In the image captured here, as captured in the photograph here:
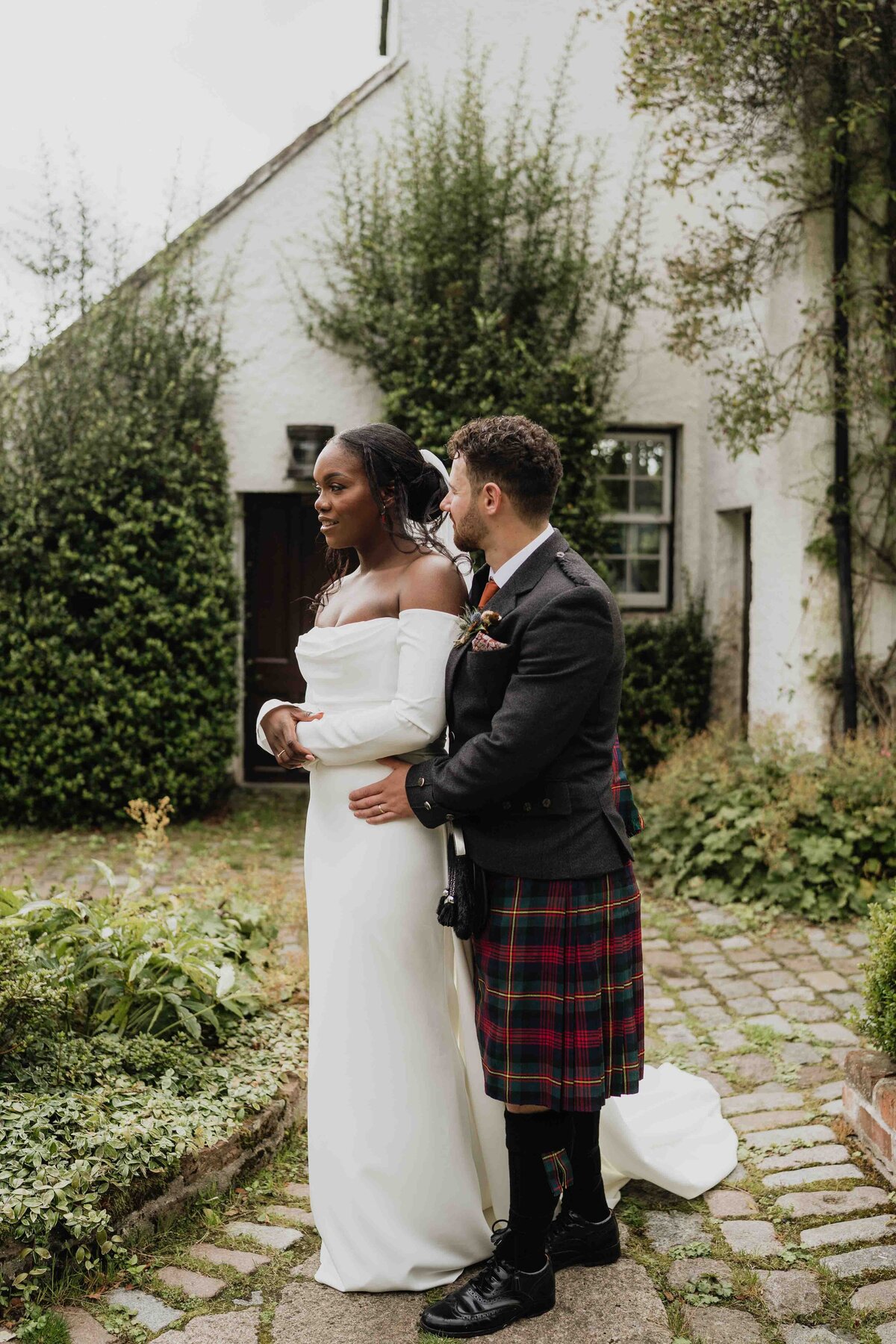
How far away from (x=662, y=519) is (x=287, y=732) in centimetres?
779

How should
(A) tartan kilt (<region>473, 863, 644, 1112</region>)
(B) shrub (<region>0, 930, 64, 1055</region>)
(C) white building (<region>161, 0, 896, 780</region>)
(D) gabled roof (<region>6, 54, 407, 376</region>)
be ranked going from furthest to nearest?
(C) white building (<region>161, 0, 896, 780</region>)
(D) gabled roof (<region>6, 54, 407, 376</region>)
(B) shrub (<region>0, 930, 64, 1055</region>)
(A) tartan kilt (<region>473, 863, 644, 1112</region>)

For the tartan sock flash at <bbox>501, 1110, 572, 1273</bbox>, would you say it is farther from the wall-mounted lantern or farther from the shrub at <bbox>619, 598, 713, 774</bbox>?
the wall-mounted lantern

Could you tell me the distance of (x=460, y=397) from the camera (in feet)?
29.7

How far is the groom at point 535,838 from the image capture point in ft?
8.80

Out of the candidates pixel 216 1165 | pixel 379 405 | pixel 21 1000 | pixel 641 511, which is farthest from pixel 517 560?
pixel 641 511

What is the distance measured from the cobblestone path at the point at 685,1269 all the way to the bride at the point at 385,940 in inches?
8.4

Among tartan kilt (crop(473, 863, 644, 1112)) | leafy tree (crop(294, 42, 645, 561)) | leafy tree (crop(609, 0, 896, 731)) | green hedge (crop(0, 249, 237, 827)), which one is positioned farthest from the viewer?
leafy tree (crop(294, 42, 645, 561))

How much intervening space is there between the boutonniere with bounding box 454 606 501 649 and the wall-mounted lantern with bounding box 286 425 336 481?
7.09m

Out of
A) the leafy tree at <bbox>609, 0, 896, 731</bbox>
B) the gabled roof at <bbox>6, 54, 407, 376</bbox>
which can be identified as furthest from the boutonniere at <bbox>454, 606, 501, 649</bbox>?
the gabled roof at <bbox>6, 54, 407, 376</bbox>

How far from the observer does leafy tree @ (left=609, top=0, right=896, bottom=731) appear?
294 inches

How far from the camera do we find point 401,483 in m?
→ 3.10

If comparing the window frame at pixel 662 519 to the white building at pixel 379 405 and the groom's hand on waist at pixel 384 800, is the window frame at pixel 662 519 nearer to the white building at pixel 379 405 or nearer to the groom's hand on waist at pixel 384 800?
the white building at pixel 379 405

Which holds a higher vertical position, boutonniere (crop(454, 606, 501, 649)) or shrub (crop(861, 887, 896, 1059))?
boutonniere (crop(454, 606, 501, 649))

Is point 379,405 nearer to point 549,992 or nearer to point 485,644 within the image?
point 485,644
